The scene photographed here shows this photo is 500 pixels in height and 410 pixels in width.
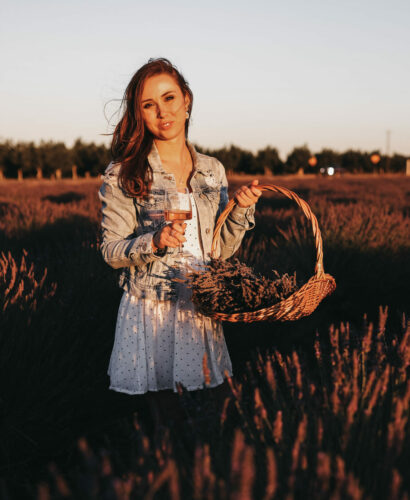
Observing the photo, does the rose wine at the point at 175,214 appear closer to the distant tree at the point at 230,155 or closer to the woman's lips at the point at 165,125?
the woman's lips at the point at 165,125

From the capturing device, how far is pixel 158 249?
211 cm

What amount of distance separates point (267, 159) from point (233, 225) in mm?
46294

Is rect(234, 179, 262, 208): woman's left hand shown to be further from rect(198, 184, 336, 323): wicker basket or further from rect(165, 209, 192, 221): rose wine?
rect(165, 209, 192, 221): rose wine

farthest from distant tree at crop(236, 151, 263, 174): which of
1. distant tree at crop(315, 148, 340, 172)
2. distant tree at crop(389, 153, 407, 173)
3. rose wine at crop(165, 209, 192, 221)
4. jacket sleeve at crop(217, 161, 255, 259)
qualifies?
rose wine at crop(165, 209, 192, 221)

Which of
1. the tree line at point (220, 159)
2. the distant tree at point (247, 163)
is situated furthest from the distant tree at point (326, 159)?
the distant tree at point (247, 163)

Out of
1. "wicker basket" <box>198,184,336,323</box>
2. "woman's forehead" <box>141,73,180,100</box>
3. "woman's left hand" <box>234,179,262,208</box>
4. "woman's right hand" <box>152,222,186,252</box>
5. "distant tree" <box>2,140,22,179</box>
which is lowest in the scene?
"wicker basket" <box>198,184,336,323</box>

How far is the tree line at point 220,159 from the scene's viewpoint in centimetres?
3947

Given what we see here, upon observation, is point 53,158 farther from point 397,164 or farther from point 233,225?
point 233,225

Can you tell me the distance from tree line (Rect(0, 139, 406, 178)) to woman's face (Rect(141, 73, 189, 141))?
1239 inches

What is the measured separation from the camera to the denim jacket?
7.08 ft

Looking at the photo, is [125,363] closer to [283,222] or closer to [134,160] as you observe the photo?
[134,160]

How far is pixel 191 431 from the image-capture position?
1518mm

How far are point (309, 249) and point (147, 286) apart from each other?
9.29ft

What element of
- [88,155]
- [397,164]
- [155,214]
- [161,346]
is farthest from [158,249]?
[397,164]
